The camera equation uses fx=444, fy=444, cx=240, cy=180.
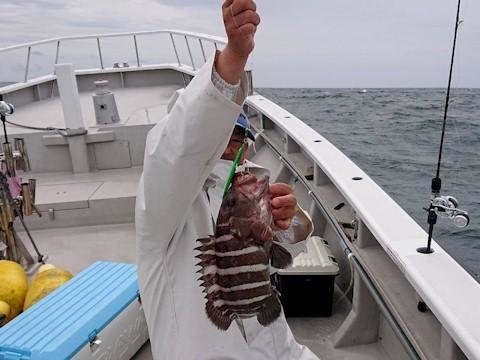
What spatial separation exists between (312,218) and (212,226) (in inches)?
89.1

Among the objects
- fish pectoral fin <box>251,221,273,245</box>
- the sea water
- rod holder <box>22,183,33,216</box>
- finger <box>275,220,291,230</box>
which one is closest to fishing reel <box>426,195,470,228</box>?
the sea water

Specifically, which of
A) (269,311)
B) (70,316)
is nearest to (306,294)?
(70,316)

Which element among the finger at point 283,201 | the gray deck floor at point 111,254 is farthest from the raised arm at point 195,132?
the gray deck floor at point 111,254

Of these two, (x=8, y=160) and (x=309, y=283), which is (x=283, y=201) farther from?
(x=8, y=160)

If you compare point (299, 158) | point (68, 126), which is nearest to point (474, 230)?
point (299, 158)

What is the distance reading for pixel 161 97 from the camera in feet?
26.7

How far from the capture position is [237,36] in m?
0.95

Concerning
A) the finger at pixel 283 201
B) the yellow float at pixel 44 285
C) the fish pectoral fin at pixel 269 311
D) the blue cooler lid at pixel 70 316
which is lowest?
the yellow float at pixel 44 285

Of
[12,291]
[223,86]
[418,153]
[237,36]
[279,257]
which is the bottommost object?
[418,153]

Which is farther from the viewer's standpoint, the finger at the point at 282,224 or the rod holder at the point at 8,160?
the rod holder at the point at 8,160

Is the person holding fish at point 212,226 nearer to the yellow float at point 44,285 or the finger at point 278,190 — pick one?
the finger at point 278,190

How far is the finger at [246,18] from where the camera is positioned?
3.01ft

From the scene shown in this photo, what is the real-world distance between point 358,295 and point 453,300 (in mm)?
887

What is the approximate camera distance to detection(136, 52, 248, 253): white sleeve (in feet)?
3.30
